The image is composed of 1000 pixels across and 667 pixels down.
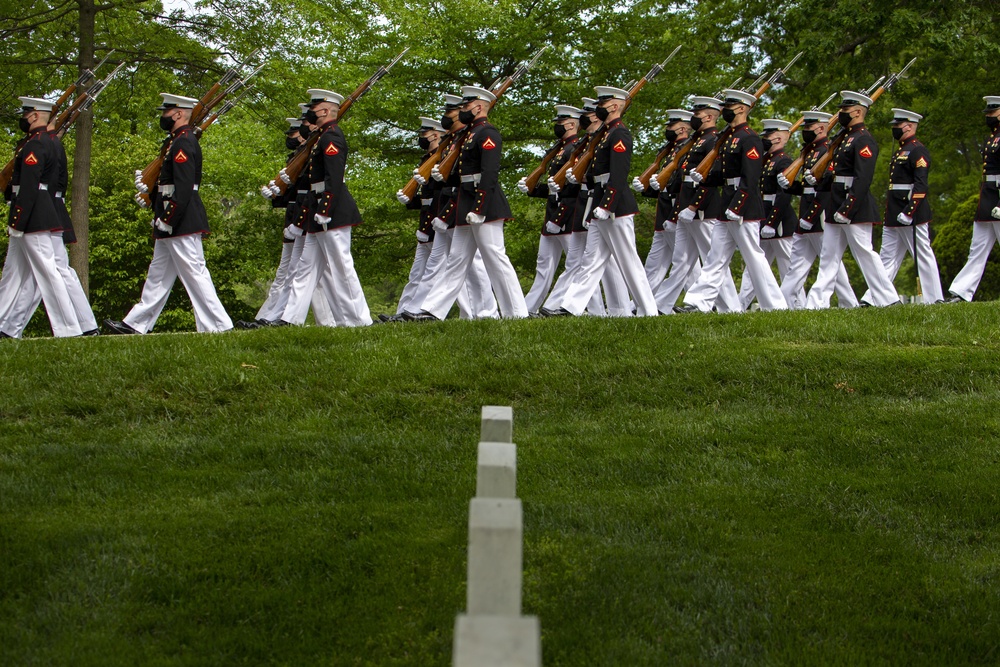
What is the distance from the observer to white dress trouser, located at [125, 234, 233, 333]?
10531mm

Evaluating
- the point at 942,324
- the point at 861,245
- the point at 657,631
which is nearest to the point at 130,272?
the point at 861,245

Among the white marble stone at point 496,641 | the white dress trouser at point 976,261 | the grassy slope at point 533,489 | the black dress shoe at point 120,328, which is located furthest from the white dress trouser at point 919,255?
the white marble stone at point 496,641

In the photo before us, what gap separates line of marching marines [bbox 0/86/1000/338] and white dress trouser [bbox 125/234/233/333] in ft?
0.05

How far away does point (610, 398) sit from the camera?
315 inches

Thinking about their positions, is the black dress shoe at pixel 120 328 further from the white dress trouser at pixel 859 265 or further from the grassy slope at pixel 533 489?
the white dress trouser at pixel 859 265

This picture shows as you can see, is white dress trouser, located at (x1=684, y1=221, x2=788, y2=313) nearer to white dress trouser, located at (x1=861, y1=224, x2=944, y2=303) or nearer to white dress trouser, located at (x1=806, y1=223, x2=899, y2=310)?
white dress trouser, located at (x1=806, y1=223, x2=899, y2=310)

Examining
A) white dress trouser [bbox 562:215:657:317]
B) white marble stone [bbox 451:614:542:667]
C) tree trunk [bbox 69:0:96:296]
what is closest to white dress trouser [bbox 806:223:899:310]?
white dress trouser [bbox 562:215:657:317]

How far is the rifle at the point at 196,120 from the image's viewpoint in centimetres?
1109

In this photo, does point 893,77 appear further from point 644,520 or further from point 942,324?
point 644,520

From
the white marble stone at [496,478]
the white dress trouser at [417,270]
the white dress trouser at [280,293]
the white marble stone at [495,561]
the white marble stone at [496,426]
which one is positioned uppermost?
the white marble stone at [495,561]

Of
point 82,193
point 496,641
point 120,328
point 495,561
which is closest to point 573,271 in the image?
point 120,328

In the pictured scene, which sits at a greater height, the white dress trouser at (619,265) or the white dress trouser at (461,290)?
the white dress trouser at (619,265)

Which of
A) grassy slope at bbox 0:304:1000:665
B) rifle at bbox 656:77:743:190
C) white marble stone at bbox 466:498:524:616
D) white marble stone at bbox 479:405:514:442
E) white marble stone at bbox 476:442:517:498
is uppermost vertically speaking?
white marble stone at bbox 466:498:524:616

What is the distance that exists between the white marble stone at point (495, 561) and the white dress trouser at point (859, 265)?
10.2 m
